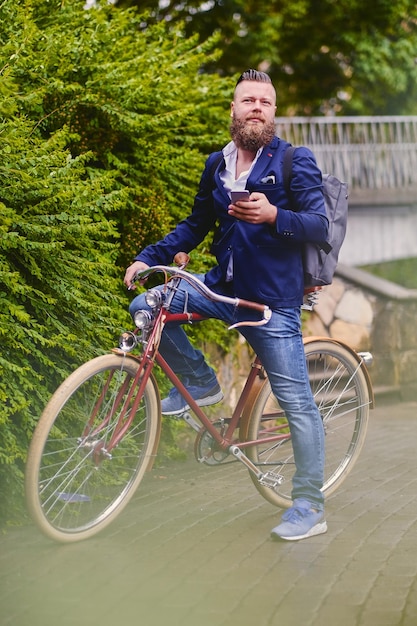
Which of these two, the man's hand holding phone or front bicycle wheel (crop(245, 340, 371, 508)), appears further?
front bicycle wheel (crop(245, 340, 371, 508))

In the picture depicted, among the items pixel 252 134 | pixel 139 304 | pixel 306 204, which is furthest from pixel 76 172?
pixel 306 204

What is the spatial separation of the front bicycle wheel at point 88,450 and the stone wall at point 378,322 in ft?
19.3

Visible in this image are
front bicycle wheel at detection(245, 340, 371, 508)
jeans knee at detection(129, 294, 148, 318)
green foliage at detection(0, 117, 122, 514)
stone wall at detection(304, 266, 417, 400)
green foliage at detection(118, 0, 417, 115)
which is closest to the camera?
jeans knee at detection(129, 294, 148, 318)

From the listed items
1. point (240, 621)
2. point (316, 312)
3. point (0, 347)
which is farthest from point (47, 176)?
point (316, 312)

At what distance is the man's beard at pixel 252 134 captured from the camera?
5215mm

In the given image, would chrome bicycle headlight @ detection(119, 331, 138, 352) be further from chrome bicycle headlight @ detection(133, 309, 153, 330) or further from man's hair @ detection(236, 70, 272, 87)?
man's hair @ detection(236, 70, 272, 87)

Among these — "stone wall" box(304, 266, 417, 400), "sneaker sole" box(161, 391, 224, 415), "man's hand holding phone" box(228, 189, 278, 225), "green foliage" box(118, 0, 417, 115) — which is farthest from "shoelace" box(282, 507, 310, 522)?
"green foliage" box(118, 0, 417, 115)

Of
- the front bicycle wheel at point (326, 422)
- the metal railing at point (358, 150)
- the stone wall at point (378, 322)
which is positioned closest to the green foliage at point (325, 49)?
the metal railing at point (358, 150)

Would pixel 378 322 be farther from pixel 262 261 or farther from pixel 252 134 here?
pixel 252 134

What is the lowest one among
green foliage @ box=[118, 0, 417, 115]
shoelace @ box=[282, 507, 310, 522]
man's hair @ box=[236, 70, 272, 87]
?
A: shoelace @ box=[282, 507, 310, 522]

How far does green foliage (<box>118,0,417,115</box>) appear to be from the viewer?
23.4 metres

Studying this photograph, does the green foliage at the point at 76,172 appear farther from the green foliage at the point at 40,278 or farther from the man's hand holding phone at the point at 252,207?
the man's hand holding phone at the point at 252,207

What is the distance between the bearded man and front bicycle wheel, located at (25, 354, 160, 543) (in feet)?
0.89

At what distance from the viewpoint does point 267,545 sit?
528cm
